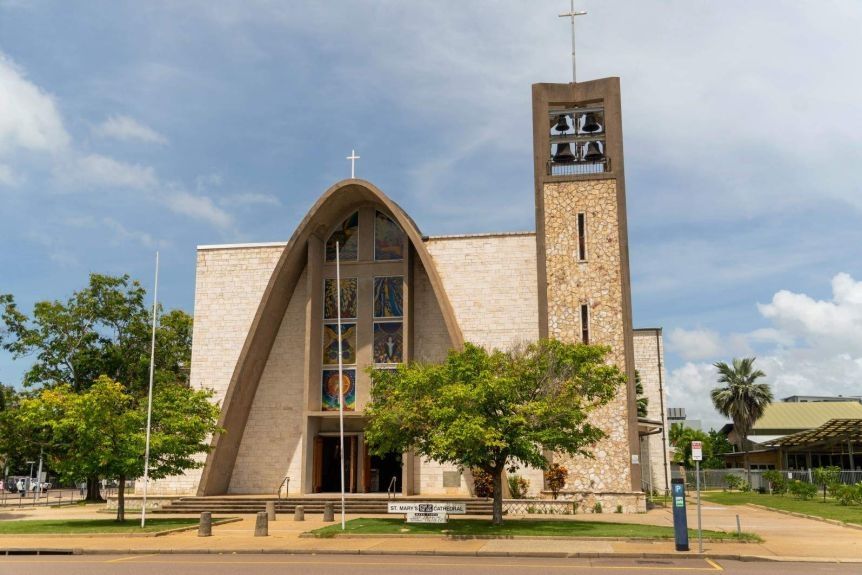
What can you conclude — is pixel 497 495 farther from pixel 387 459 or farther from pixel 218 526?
pixel 387 459

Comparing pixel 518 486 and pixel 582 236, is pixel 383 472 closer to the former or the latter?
pixel 518 486

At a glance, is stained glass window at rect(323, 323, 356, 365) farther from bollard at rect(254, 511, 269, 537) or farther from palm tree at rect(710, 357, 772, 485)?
palm tree at rect(710, 357, 772, 485)

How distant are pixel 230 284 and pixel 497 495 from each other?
18912mm

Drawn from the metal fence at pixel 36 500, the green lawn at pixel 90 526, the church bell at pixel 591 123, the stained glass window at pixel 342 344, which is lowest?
the metal fence at pixel 36 500

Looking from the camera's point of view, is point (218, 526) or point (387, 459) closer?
point (218, 526)

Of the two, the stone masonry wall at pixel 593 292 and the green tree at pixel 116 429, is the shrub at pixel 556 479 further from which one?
the green tree at pixel 116 429

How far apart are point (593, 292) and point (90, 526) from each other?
808 inches

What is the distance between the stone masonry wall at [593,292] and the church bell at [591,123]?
100 inches

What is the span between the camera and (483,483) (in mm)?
30469

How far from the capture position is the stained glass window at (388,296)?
35.7 metres

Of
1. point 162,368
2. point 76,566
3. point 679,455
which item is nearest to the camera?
point 76,566

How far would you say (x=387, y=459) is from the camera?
35688 millimetres

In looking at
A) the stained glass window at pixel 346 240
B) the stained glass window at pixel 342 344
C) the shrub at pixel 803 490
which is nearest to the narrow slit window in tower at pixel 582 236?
the stained glass window at pixel 346 240

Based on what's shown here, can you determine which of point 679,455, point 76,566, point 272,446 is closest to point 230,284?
point 272,446
